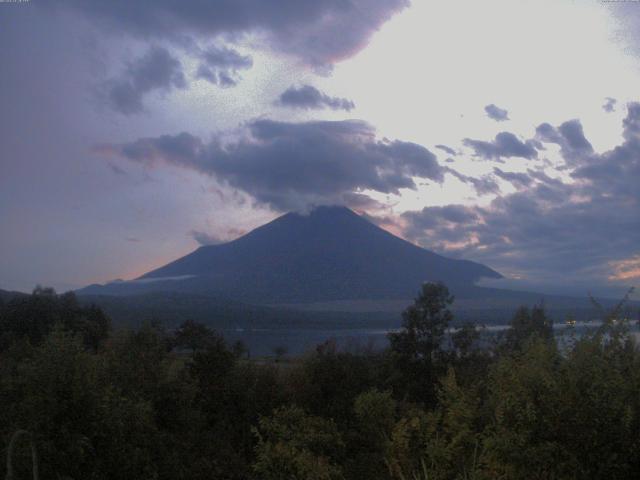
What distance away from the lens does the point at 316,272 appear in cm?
16175

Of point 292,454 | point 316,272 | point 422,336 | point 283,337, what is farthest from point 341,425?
point 316,272

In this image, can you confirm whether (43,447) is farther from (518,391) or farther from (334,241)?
(334,241)

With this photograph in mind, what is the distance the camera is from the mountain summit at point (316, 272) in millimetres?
139375

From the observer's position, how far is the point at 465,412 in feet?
29.4

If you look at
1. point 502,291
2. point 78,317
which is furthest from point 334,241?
point 78,317

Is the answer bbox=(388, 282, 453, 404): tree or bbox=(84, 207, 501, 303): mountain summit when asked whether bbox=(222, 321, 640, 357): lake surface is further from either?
bbox=(84, 207, 501, 303): mountain summit

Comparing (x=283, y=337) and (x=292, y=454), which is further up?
(x=283, y=337)

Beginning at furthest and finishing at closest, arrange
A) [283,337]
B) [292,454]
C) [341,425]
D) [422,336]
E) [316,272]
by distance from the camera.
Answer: [316,272], [283,337], [422,336], [341,425], [292,454]

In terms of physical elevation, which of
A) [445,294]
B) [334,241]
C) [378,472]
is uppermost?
[334,241]

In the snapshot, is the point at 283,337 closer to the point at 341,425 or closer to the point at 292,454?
the point at 341,425

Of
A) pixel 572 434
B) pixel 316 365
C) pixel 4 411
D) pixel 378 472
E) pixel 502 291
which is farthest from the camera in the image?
pixel 502 291

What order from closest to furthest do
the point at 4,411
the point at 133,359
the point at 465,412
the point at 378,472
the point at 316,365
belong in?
the point at 465,412 → the point at 4,411 → the point at 378,472 → the point at 133,359 → the point at 316,365

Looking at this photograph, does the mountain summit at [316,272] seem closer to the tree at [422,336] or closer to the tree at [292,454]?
the tree at [422,336]

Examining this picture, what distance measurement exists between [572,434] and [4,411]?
737 cm
